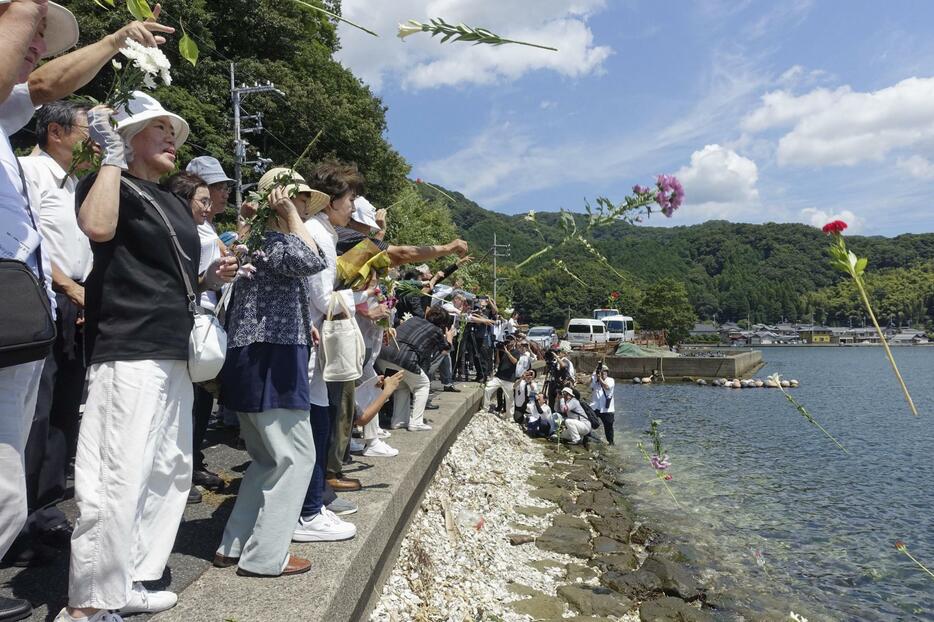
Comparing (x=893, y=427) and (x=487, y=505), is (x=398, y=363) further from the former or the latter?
(x=893, y=427)

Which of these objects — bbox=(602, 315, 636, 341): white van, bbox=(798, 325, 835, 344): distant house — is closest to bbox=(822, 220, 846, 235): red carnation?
bbox=(602, 315, 636, 341): white van

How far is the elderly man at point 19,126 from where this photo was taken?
1.63 m

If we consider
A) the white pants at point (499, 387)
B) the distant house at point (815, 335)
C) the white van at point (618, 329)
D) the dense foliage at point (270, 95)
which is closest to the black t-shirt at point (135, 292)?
the white pants at point (499, 387)

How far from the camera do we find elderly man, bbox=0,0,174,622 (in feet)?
5.34

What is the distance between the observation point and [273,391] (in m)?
2.86

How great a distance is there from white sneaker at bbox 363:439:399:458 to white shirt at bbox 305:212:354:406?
1.96 metres

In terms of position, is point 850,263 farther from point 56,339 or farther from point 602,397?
point 602,397

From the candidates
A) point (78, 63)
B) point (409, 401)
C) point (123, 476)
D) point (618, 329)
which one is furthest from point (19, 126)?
point (618, 329)

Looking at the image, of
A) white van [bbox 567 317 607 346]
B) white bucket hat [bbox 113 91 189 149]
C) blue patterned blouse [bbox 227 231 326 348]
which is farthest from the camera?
white van [bbox 567 317 607 346]

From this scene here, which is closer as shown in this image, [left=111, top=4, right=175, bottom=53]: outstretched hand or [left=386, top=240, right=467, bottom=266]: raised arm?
[left=111, top=4, right=175, bottom=53]: outstretched hand

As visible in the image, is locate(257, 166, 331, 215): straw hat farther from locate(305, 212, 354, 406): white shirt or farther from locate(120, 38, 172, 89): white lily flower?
locate(120, 38, 172, 89): white lily flower

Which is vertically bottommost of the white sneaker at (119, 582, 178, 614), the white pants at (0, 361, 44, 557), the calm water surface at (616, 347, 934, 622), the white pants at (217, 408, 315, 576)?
A: the calm water surface at (616, 347, 934, 622)

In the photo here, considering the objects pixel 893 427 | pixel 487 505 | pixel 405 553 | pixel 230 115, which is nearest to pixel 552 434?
pixel 487 505

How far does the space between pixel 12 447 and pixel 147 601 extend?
946 mm
